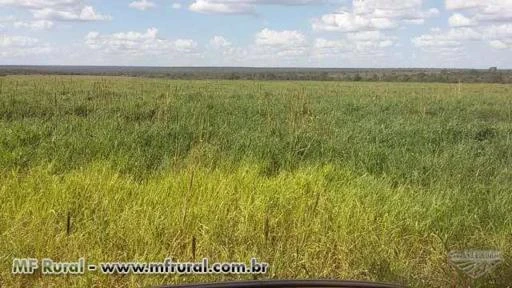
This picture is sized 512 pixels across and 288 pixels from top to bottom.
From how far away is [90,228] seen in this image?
402cm

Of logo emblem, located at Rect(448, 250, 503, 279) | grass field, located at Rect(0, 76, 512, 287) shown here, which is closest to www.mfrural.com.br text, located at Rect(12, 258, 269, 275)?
grass field, located at Rect(0, 76, 512, 287)

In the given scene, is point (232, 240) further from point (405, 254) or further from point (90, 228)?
point (405, 254)

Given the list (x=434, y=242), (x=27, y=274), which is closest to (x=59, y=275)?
(x=27, y=274)

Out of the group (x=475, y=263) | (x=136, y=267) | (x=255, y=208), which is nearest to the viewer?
(x=475, y=263)

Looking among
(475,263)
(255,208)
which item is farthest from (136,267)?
(475,263)

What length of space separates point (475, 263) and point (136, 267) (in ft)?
7.32

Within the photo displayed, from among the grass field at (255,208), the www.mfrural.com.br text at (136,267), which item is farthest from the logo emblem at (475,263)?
the www.mfrural.com.br text at (136,267)

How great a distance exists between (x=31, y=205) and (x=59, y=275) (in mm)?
1210

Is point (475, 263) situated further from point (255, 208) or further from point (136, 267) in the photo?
point (136, 267)

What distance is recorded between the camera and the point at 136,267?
3486mm

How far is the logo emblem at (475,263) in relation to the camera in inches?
131

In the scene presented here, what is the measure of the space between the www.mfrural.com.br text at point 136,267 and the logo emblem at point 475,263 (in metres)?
1.28

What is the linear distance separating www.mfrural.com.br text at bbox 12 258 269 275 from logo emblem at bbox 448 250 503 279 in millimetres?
1283

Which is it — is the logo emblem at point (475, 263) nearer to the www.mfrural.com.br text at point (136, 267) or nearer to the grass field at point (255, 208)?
the grass field at point (255, 208)
